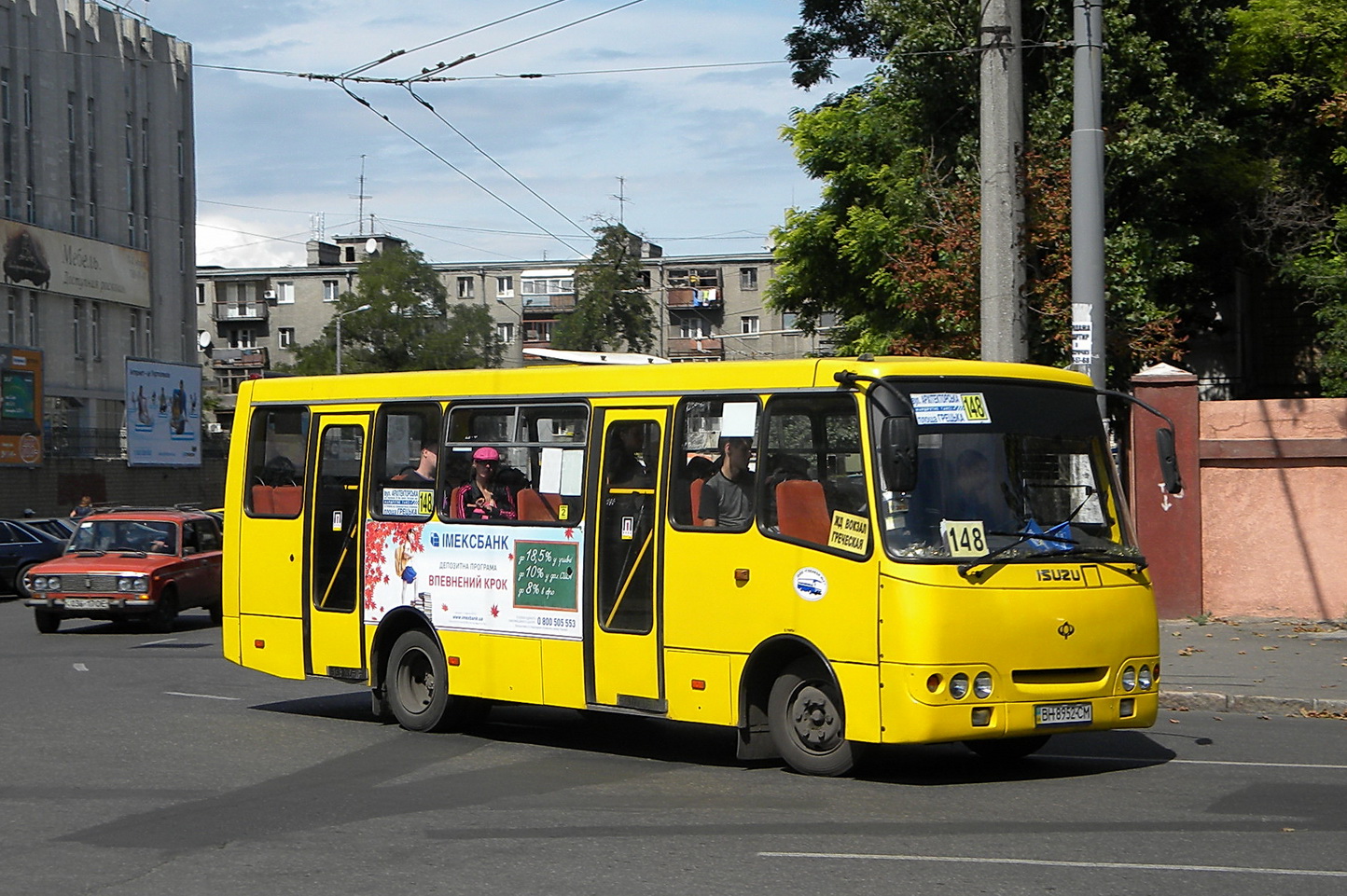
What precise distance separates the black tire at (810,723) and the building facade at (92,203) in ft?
178

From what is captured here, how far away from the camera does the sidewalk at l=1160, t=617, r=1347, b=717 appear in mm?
13594

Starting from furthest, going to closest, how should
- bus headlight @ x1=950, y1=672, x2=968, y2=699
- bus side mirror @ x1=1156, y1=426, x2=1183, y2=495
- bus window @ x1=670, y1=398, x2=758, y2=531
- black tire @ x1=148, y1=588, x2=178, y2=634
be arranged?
black tire @ x1=148, y1=588, x2=178, y2=634 → bus window @ x1=670, y1=398, x2=758, y2=531 → bus side mirror @ x1=1156, y1=426, x2=1183, y2=495 → bus headlight @ x1=950, y1=672, x2=968, y2=699

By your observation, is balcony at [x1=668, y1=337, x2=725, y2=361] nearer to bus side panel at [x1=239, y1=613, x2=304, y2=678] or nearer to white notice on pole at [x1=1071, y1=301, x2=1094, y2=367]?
white notice on pole at [x1=1071, y1=301, x2=1094, y2=367]

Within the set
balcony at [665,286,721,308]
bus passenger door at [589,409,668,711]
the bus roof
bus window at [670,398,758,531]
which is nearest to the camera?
the bus roof

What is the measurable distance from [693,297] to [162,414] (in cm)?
3956

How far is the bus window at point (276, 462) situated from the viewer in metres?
13.8

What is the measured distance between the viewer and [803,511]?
10148mm

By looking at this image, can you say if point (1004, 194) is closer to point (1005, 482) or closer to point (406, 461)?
point (406, 461)

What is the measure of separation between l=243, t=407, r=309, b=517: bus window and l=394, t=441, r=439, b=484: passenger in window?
1311 millimetres

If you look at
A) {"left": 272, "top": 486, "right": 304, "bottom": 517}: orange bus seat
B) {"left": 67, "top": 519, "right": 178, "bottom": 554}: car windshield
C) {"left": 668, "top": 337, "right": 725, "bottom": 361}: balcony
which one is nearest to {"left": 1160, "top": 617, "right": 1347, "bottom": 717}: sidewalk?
{"left": 272, "top": 486, "right": 304, "bottom": 517}: orange bus seat

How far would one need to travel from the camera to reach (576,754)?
11.5 metres

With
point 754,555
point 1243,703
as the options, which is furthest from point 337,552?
point 1243,703

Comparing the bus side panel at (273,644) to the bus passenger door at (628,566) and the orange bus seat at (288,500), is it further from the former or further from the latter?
the bus passenger door at (628,566)

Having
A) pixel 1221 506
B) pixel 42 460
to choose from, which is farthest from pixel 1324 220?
pixel 42 460
